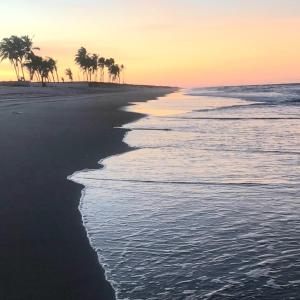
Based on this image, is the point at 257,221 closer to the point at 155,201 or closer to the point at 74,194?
the point at 155,201

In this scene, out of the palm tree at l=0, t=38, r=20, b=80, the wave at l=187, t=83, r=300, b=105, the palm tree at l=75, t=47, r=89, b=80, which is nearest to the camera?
the wave at l=187, t=83, r=300, b=105

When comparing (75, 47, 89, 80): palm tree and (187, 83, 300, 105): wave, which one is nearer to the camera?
(187, 83, 300, 105): wave

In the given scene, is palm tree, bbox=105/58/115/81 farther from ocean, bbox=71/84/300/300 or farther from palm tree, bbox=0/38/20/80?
ocean, bbox=71/84/300/300

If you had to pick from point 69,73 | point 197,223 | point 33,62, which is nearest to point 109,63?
point 69,73

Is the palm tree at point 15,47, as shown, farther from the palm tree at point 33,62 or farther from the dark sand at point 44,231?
the dark sand at point 44,231

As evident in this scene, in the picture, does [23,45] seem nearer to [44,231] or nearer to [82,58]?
[82,58]

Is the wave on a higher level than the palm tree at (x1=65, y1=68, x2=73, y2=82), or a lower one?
lower

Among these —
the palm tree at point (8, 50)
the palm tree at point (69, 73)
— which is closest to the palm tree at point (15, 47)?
the palm tree at point (8, 50)

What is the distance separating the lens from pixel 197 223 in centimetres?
545

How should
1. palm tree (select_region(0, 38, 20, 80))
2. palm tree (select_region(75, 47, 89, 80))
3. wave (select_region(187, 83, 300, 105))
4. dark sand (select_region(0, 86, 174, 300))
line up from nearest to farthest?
dark sand (select_region(0, 86, 174, 300)) < wave (select_region(187, 83, 300, 105)) < palm tree (select_region(0, 38, 20, 80)) < palm tree (select_region(75, 47, 89, 80))

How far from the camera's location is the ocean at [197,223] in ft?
12.5

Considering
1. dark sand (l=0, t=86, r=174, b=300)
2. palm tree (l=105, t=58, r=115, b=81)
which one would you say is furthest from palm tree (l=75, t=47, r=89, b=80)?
dark sand (l=0, t=86, r=174, b=300)

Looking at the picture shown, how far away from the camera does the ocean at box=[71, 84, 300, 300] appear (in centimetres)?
382

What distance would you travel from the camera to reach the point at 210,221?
550cm
